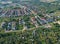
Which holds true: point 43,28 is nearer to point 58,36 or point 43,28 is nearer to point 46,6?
point 58,36

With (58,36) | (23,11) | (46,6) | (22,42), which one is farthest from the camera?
(46,6)

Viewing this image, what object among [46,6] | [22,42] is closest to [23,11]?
[46,6]

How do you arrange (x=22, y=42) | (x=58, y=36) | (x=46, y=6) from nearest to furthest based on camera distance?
(x=22, y=42) → (x=58, y=36) → (x=46, y=6)

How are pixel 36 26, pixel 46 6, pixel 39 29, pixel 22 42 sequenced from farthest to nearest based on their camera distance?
1. pixel 46 6
2. pixel 36 26
3. pixel 39 29
4. pixel 22 42

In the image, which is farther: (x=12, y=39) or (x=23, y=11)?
(x=23, y=11)

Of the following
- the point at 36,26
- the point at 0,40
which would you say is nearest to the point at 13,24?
the point at 36,26

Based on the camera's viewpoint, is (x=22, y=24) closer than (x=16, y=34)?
No

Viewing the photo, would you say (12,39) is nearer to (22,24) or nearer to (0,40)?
(0,40)

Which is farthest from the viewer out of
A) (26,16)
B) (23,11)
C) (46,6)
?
(46,6)
